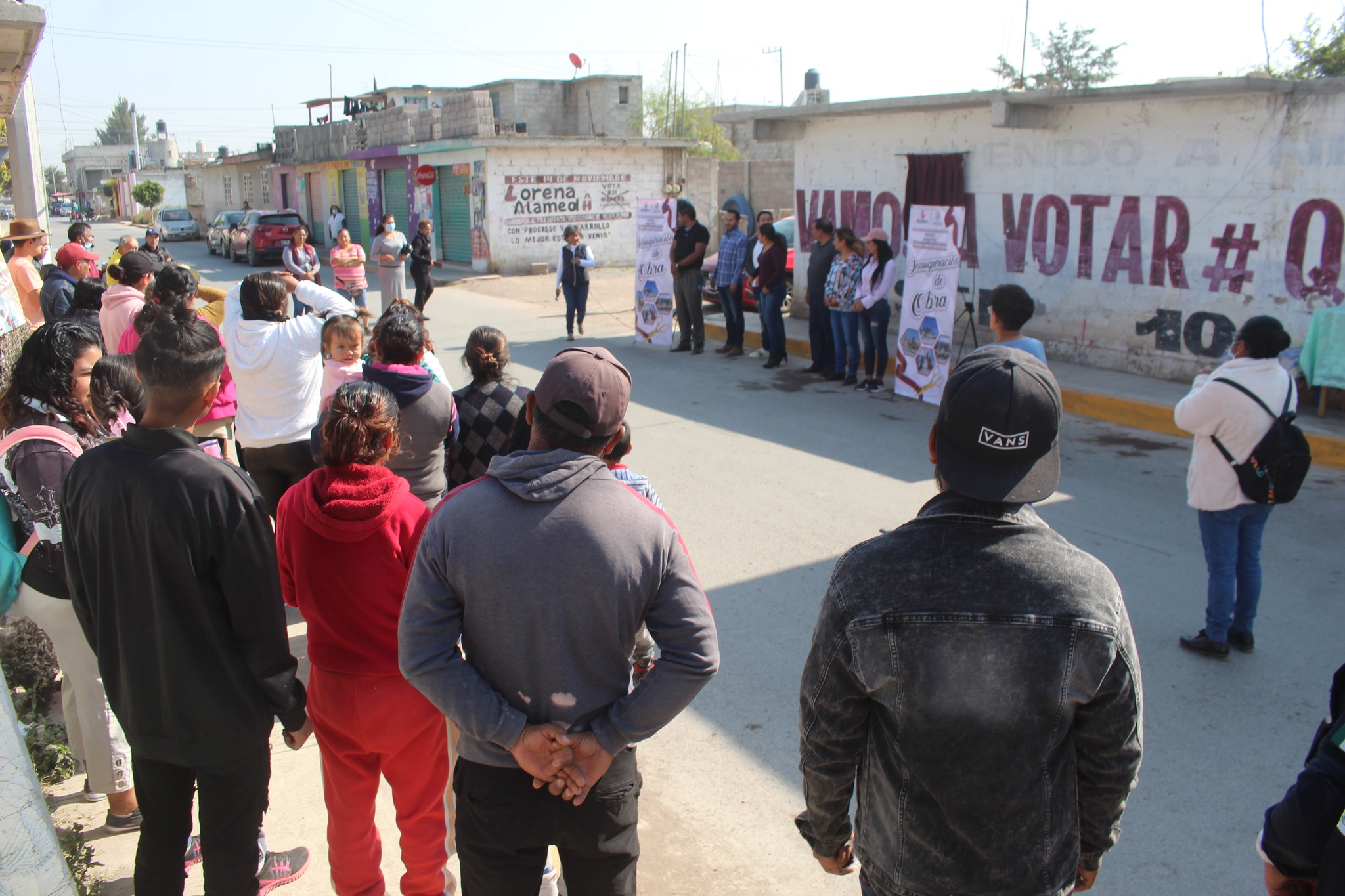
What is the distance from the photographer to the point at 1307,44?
908 inches

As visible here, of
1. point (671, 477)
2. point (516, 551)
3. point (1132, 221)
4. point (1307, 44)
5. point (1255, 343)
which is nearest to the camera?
point (516, 551)

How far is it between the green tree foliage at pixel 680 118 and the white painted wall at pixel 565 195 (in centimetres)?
2505

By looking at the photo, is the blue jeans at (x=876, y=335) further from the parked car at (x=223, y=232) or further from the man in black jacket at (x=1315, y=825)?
the parked car at (x=223, y=232)

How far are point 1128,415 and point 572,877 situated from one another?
8.69 m

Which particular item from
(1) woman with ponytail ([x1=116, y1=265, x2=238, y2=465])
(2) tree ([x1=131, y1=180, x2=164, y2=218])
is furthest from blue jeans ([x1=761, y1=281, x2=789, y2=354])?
(2) tree ([x1=131, y1=180, x2=164, y2=218])

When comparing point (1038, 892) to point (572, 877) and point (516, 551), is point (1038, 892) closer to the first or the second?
point (572, 877)

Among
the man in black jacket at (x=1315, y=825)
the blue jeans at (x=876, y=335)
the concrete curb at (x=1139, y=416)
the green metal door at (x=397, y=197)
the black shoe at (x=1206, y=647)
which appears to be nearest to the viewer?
the man in black jacket at (x=1315, y=825)

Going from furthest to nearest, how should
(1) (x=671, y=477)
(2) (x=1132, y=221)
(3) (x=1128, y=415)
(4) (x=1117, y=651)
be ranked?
(2) (x=1132, y=221) < (3) (x=1128, y=415) < (1) (x=671, y=477) < (4) (x=1117, y=651)

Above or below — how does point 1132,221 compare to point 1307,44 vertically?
below

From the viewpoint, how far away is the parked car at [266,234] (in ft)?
92.2

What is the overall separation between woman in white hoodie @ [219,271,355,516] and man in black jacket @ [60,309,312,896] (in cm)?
199

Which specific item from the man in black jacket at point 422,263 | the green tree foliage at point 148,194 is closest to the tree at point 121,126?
the green tree foliage at point 148,194

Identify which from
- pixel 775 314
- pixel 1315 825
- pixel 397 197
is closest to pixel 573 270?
pixel 775 314

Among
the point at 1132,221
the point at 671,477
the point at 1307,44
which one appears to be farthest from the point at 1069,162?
the point at 1307,44
